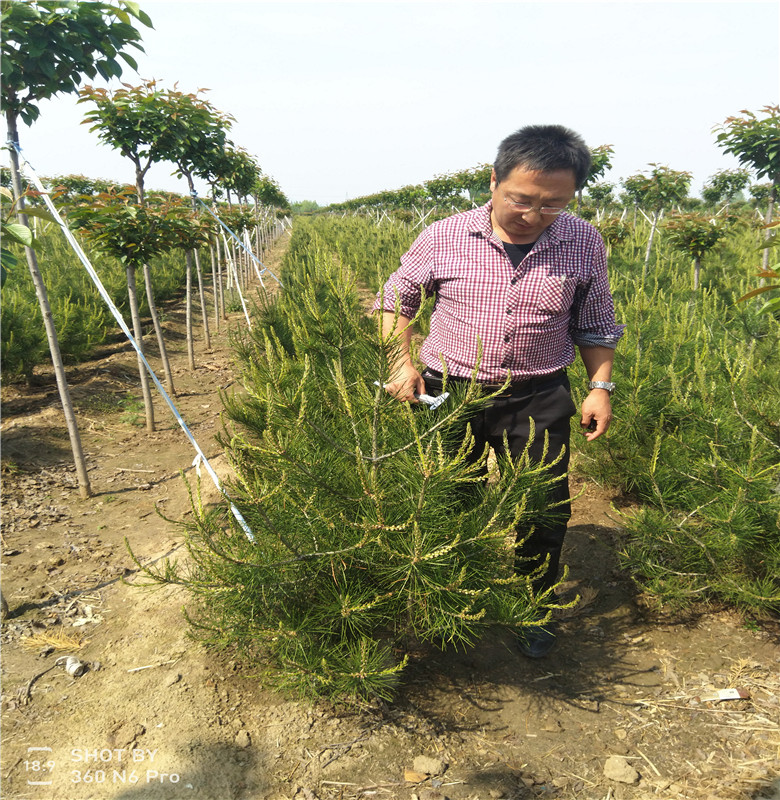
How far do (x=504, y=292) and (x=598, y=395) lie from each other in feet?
1.66

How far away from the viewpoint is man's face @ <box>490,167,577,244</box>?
153 centimetres

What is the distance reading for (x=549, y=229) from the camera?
1710 millimetres

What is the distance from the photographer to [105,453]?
4.24 meters

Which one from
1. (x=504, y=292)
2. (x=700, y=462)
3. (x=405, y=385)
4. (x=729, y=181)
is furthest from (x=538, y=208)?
(x=729, y=181)

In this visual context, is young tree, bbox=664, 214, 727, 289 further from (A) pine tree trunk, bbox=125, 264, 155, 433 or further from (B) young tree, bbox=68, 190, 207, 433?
(A) pine tree trunk, bbox=125, 264, 155, 433

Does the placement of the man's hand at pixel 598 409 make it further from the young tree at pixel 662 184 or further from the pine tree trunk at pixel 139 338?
the young tree at pixel 662 184

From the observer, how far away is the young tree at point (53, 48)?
2.41 metres

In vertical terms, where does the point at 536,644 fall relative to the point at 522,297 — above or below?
below

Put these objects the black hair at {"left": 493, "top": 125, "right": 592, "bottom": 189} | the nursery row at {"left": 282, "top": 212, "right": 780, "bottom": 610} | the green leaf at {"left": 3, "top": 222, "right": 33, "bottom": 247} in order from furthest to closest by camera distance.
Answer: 1. the nursery row at {"left": 282, "top": 212, "right": 780, "bottom": 610}
2. the black hair at {"left": 493, "top": 125, "right": 592, "bottom": 189}
3. the green leaf at {"left": 3, "top": 222, "right": 33, "bottom": 247}

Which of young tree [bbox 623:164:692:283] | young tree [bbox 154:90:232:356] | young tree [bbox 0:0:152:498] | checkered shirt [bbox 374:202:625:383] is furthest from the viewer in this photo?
young tree [bbox 623:164:692:283]

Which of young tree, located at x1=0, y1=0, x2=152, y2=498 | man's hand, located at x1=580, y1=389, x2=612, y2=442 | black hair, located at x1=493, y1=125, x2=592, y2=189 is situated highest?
young tree, located at x1=0, y1=0, x2=152, y2=498

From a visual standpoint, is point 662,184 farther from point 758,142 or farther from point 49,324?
point 49,324

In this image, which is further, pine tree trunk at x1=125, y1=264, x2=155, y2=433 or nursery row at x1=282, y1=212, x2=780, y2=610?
pine tree trunk at x1=125, y1=264, x2=155, y2=433

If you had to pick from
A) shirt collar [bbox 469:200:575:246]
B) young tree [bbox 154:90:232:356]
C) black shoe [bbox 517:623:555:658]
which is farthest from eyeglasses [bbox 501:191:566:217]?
young tree [bbox 154:90:232:356]
